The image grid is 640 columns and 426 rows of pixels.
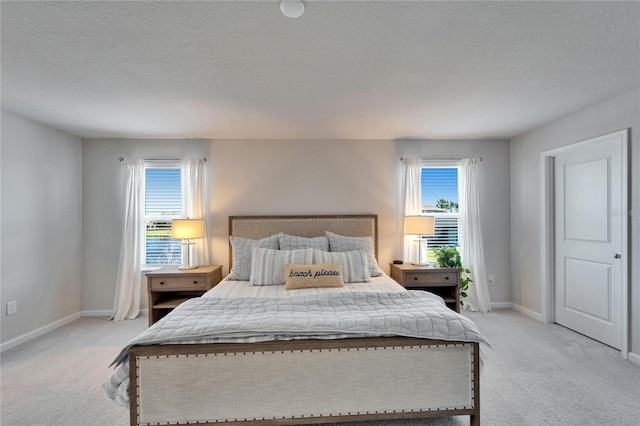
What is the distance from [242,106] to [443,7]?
1998mm

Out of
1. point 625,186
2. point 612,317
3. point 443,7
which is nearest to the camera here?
point 443,7

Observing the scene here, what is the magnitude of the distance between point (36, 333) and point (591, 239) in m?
6.14

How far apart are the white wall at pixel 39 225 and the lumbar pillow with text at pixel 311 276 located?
9.41ft

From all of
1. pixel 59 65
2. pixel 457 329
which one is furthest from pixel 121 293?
pixel 457 329

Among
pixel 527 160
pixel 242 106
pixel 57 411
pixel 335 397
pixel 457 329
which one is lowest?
pixel 57 411

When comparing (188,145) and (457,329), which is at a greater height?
(188,145)

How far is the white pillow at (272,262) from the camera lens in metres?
3.40

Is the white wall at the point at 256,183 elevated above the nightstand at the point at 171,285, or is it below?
above

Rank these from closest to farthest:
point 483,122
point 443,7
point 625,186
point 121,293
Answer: point 443,7 < point 625,186 < point 483,122 < point 121,293

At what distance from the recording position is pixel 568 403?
2.24 meters

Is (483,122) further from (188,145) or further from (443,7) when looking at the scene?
(188,145)

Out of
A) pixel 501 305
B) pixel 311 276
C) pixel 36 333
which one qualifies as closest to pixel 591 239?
pixel 501 305

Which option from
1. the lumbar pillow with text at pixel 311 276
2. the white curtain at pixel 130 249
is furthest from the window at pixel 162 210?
the lumbar pillow with text at pixel 311 276

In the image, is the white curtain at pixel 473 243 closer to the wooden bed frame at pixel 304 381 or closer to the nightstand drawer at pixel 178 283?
the wooden bed frame at pixel 304 381
